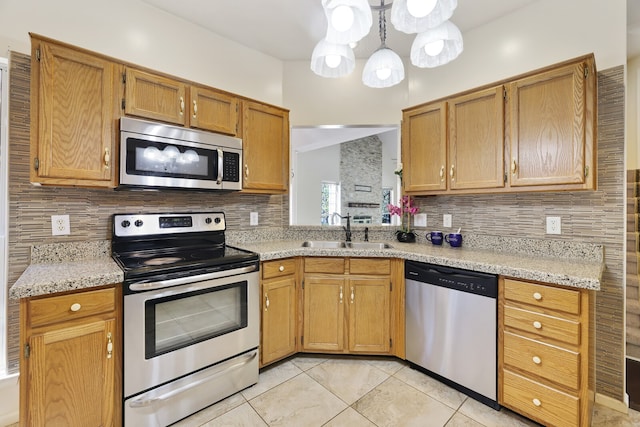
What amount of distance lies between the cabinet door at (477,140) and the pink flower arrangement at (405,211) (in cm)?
52

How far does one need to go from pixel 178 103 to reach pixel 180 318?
143 cm

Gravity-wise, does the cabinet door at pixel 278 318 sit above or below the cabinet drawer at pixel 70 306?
below

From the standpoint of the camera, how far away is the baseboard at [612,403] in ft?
5.80

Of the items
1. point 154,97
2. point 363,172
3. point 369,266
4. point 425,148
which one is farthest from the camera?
point 363,172

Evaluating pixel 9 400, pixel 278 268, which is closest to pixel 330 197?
pixel 278 268

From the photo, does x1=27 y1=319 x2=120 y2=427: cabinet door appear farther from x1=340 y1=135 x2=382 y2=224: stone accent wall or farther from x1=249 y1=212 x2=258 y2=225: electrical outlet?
x1=340 y1=135 x2=382 y2=224: stone accent wall

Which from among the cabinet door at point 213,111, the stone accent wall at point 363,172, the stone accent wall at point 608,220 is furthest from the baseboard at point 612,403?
the cabinet door at point 213,111

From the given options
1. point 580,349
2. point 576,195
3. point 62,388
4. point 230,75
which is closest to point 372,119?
point 230,75

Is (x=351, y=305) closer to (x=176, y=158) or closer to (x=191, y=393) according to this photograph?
(x=191, y=393)

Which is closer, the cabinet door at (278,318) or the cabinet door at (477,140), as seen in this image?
the cabinet door at (477,140)

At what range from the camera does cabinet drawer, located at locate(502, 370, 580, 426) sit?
150 centimetres

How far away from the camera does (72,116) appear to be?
5.36ft

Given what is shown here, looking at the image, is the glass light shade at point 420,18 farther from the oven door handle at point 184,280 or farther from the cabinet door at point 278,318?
the cabinet door at point 278,318

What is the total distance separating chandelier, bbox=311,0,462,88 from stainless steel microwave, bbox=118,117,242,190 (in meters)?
0.94
